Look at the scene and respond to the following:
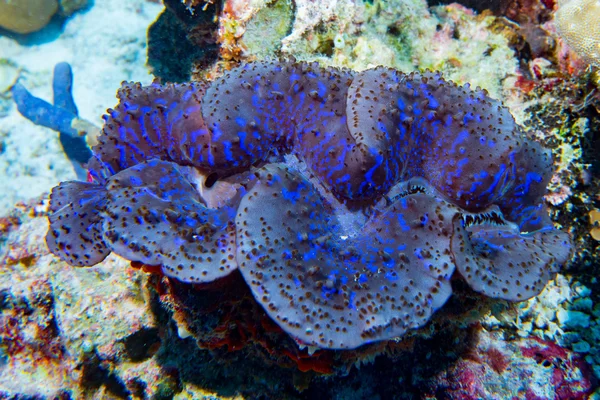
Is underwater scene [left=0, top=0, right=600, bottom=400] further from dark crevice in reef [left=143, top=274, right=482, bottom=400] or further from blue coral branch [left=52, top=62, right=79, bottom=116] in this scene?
blue coral branch [left=52, top=62, right=79, bottom=116]

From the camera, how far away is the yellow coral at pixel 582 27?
2.52 m

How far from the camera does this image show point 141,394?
2.64m

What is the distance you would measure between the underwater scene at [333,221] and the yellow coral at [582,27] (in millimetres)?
16

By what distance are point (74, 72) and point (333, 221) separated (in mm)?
6838

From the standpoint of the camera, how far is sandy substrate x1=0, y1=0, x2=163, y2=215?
19.7 ft

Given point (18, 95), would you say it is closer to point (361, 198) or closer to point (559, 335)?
point (361, 198)

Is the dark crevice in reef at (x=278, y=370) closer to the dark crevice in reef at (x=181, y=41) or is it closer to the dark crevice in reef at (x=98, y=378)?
the dark crevice in reef at (x=98, y=378)

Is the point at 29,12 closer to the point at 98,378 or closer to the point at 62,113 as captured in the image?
the point at 62,113

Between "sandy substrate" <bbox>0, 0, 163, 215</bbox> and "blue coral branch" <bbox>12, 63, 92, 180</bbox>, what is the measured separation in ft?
1.16

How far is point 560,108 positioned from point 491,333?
1851 mm

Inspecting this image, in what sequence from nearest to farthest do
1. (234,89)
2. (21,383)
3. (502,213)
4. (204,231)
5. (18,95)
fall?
(204,231) → (234,89) → (502,213) → (21,383) → (18,95)

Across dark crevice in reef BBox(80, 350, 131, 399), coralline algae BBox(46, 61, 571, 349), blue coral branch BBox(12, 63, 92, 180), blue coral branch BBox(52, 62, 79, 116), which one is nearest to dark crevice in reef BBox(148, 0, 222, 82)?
coralline algae BBox(46, 61, 571, 349)

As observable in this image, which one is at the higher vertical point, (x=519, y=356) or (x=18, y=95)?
(x=519, y=356)

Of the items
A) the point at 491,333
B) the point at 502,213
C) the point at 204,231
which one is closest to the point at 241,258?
the point at 204,231
